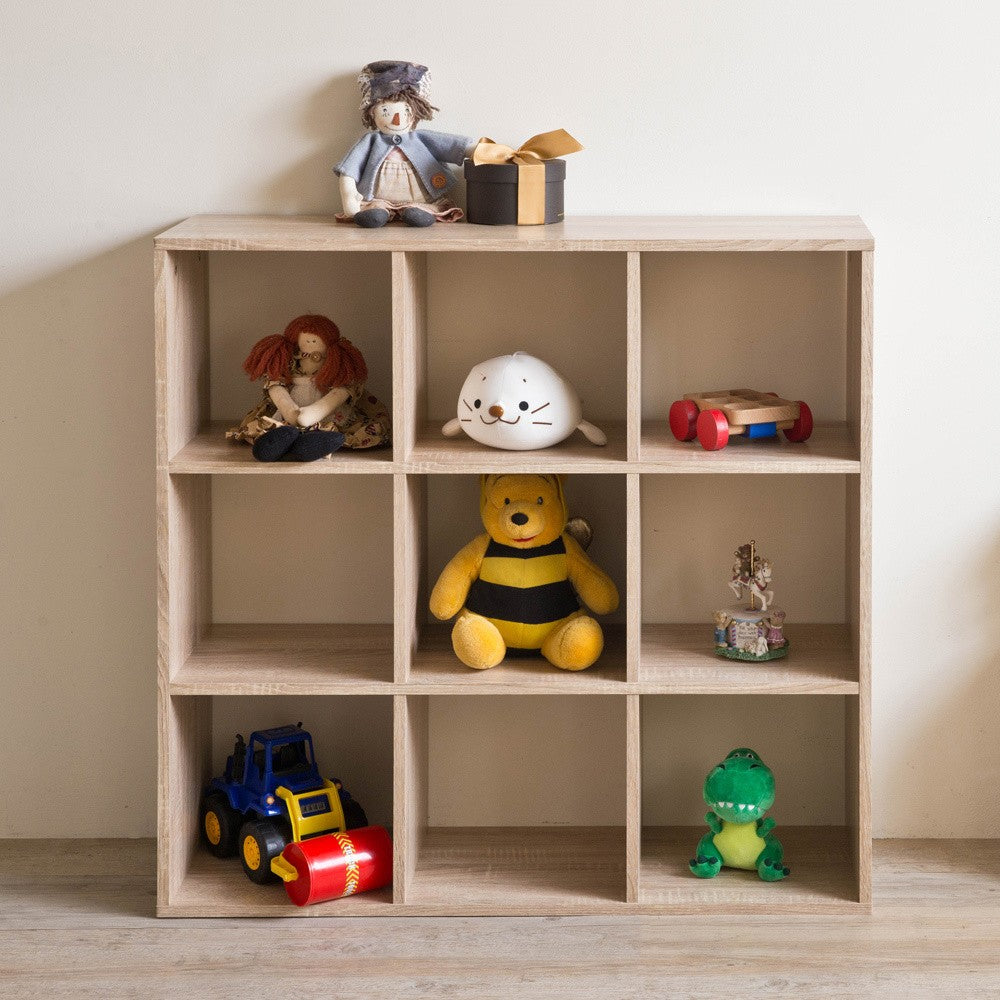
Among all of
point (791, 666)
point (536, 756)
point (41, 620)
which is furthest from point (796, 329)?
point (41, 620)

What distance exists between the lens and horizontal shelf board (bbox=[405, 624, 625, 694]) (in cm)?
226

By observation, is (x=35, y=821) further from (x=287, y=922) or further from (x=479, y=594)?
(x=479, y=594)

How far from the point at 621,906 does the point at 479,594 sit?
55cm

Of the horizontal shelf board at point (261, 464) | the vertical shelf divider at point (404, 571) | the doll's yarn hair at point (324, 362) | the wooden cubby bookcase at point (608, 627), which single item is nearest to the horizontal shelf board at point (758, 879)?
the wooden cubby bookcase at point (608, 627)

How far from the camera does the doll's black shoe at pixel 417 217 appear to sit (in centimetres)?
225

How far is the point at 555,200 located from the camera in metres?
2.32

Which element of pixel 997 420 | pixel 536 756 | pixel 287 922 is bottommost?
pixel 287 922

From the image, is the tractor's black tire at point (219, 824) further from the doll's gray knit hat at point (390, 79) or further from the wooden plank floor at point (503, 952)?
the doll's gray knit hat at point (390, 79)

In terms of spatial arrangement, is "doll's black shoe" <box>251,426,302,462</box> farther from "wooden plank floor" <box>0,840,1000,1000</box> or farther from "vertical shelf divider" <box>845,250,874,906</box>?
"vertical shelf divider" <box>845,250,874,906</box>

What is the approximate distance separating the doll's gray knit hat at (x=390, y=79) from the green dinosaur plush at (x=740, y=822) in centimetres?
122

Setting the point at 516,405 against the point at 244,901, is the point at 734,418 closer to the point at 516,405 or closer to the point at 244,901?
the point at 516,405

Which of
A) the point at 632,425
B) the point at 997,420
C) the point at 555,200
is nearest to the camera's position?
the point at 632,425

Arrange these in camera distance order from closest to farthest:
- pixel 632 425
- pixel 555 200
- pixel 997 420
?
1. pixel 632 425
2. pixel 555 200
3. pixel 997 420

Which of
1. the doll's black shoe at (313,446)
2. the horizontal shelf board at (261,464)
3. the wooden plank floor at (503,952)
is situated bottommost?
the wooden plank floor at (503,952)
